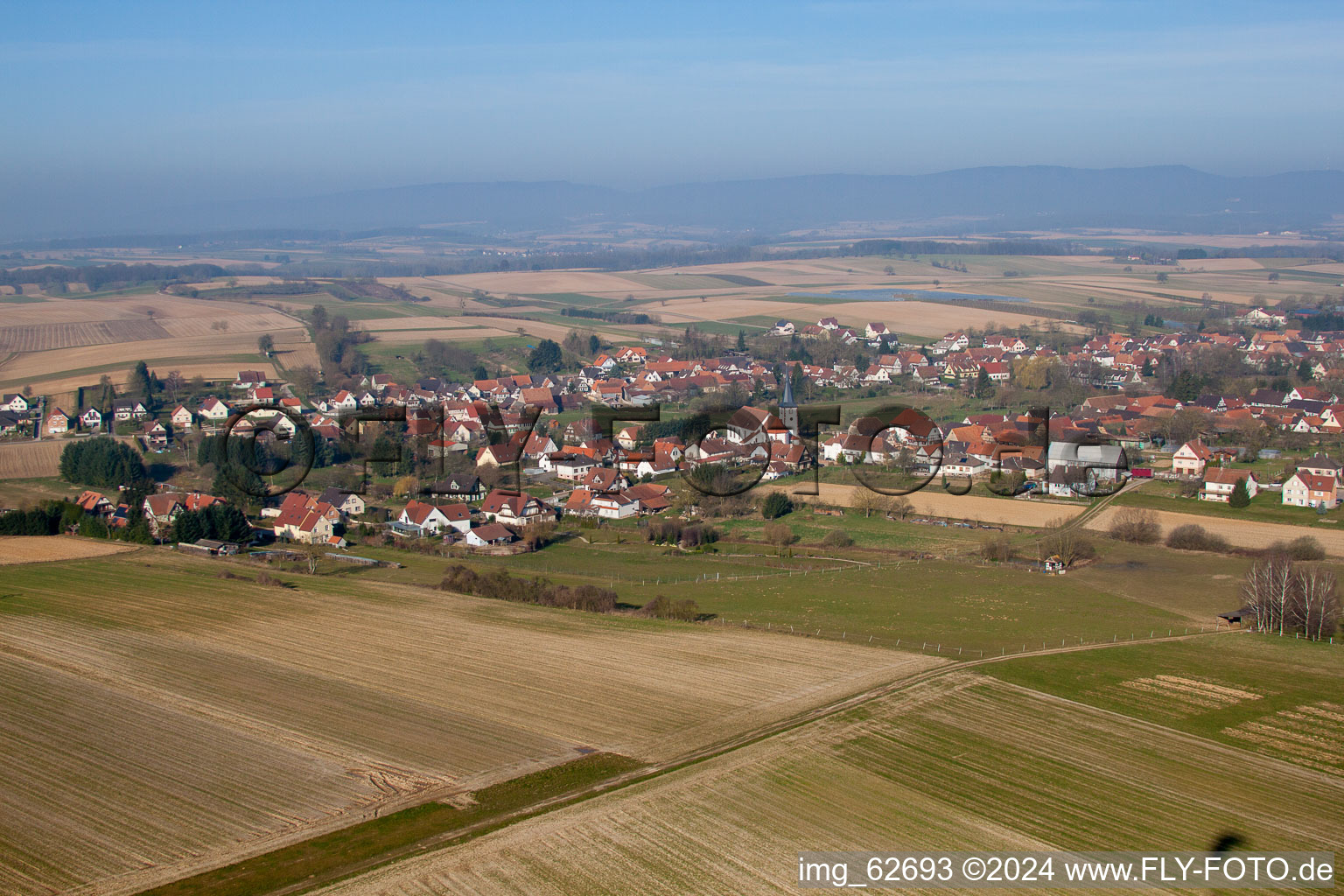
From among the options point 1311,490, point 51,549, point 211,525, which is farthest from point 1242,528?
point 51,549

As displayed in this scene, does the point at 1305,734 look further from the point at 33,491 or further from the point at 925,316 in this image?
the point at 925,316

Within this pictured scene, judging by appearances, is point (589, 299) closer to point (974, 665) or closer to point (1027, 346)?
→ point (1027, 346)

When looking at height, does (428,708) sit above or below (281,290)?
below

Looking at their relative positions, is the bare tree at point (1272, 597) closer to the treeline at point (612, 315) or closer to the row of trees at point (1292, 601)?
the row of trees at point (1292, 601)

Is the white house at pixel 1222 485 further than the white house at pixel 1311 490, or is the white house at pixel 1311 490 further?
the white house at pixel 1222 485

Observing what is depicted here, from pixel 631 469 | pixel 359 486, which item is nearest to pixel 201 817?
pixel 359 486

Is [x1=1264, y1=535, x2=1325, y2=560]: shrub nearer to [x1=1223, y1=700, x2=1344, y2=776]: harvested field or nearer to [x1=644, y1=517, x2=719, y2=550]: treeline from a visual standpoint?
[x1=1223, y1=700, x2=1344, y2=776]: harvested field

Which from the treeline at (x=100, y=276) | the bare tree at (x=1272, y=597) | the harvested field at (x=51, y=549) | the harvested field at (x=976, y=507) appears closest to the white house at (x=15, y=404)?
the harvested field at (x=51, y=549)
